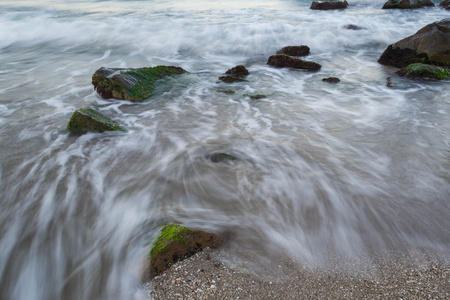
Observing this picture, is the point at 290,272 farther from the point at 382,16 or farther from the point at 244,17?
the point at 382,16

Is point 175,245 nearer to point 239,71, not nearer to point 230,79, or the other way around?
point 230,79

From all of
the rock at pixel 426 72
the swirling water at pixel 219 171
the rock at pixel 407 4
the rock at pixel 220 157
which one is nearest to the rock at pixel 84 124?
the swirling water at pixel 219 171

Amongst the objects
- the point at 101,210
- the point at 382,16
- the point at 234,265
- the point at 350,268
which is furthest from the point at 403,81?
the point at 382,16

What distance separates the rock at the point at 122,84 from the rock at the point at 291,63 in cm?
364

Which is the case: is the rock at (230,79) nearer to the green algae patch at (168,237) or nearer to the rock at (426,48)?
the rock at (426,48)

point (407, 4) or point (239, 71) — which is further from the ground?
point (407, 4)

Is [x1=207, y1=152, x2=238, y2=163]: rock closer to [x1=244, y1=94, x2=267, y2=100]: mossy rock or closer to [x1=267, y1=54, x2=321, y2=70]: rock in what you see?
[x1=244, y1=94, x2=267, y2=100]: mossy rock

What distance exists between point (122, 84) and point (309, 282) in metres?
4.93

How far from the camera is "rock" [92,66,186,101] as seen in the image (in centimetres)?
556

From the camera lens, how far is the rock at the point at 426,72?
6574mm

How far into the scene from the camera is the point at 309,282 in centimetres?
211

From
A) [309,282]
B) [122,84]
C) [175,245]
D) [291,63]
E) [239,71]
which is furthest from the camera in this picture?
[291,63]

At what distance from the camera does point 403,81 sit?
6.61 meters

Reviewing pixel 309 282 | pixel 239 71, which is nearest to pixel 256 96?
pixel 239 71
